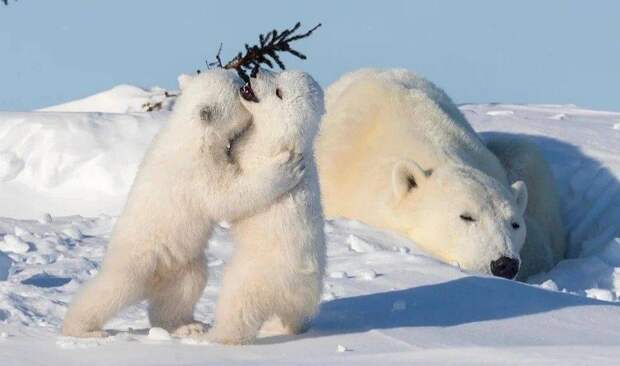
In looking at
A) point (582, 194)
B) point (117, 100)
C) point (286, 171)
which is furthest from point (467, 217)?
point (117, 100)

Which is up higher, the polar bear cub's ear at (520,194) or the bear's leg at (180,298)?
the bear's leg at (180,298)

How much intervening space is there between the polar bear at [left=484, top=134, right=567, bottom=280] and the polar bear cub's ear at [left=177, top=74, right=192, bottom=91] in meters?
5.05

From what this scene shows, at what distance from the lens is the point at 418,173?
9812 mm

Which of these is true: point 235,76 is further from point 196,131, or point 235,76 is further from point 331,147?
point 331,147

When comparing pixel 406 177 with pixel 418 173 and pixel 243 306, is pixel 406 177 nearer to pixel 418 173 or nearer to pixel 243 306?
pixel 418 173

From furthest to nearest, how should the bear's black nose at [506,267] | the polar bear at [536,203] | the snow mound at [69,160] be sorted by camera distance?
the snow mound at [69,160]
the polar bear at [536,203]
the bear's black nose at [506,267]

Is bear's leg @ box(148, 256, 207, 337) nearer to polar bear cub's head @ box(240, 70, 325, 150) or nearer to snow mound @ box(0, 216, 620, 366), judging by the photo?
snow mound @ box(0, 216, 620, 366)

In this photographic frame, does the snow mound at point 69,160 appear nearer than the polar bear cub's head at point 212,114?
No

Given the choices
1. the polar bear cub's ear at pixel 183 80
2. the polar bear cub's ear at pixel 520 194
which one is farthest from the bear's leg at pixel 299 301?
the polar bear cub's ear at pixel 520 194

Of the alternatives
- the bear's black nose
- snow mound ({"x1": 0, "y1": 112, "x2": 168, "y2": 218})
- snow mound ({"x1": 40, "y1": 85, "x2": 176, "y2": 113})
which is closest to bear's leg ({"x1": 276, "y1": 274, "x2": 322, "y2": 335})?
the bear's black nose

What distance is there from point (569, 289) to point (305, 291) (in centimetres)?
447

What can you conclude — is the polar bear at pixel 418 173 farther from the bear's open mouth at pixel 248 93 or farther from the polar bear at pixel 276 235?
the bear's open mouth at pixel 248 93

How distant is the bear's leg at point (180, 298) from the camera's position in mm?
5695

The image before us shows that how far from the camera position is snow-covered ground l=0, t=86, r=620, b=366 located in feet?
17.2
